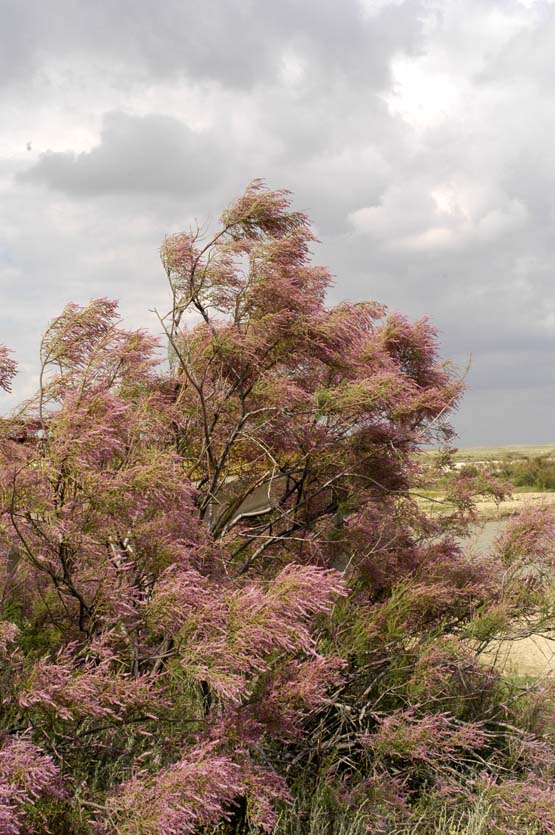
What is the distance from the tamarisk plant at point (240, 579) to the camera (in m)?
3.15

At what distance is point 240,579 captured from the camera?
154 inches

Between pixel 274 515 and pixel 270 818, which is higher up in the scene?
pixel 274 515

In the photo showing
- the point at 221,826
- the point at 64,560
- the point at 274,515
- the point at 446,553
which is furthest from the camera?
the point at 446,553

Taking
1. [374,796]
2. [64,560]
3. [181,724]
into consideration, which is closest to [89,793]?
[181,724]

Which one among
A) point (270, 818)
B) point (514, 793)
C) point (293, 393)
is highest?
point (293, 393)

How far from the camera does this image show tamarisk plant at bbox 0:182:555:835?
3.15 meters

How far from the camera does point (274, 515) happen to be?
18.1 ft

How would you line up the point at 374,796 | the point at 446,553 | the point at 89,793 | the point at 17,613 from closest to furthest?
the point at 89,793 → the point at 374,796 → the point at 17,613 → the point at 446,553

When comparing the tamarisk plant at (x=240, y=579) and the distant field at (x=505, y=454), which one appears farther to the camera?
the distant field at (x=505, y=454)

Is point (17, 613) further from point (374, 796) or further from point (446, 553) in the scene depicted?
point (446, 553)

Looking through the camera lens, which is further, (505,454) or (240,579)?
(505,454)

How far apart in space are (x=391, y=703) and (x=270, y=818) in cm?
181

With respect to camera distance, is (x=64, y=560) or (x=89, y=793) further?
(x=89, y=793)

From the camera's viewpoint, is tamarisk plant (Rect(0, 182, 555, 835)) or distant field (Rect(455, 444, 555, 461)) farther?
distant field (Rect(455, 444, 555, 461))
